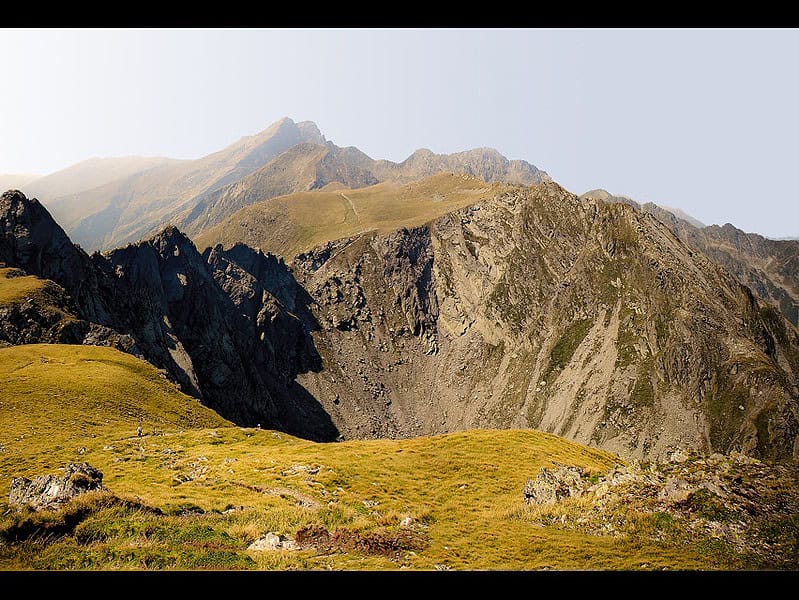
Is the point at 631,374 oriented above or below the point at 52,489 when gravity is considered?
below

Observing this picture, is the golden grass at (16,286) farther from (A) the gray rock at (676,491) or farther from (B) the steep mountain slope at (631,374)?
(B) the steep mountain slope at (631,374)

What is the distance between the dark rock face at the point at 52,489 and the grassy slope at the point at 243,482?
2052 millimetres

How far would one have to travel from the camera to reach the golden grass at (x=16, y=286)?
68750mm

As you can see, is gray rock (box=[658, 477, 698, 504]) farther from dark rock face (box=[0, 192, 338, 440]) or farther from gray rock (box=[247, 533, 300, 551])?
dark rock face (box=[0, 192, 338, 440])

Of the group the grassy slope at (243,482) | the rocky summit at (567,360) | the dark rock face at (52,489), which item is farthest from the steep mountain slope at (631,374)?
the dark rock face at (52,489)

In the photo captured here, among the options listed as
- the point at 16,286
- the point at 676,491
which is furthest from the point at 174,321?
the point at 676,491

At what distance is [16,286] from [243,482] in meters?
68.4

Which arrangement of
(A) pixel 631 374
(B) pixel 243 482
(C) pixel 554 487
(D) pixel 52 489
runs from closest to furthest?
(D) pixel 52 489 → (C) pixel 554 487 → (B) pixel 243 482 → (A) pixel 631 374

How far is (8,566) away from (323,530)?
11.6 metres

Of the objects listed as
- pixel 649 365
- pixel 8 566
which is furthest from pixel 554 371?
pixel 8 566

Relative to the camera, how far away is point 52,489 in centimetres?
2188

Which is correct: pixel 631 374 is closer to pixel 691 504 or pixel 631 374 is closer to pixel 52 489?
pixel 691 504
